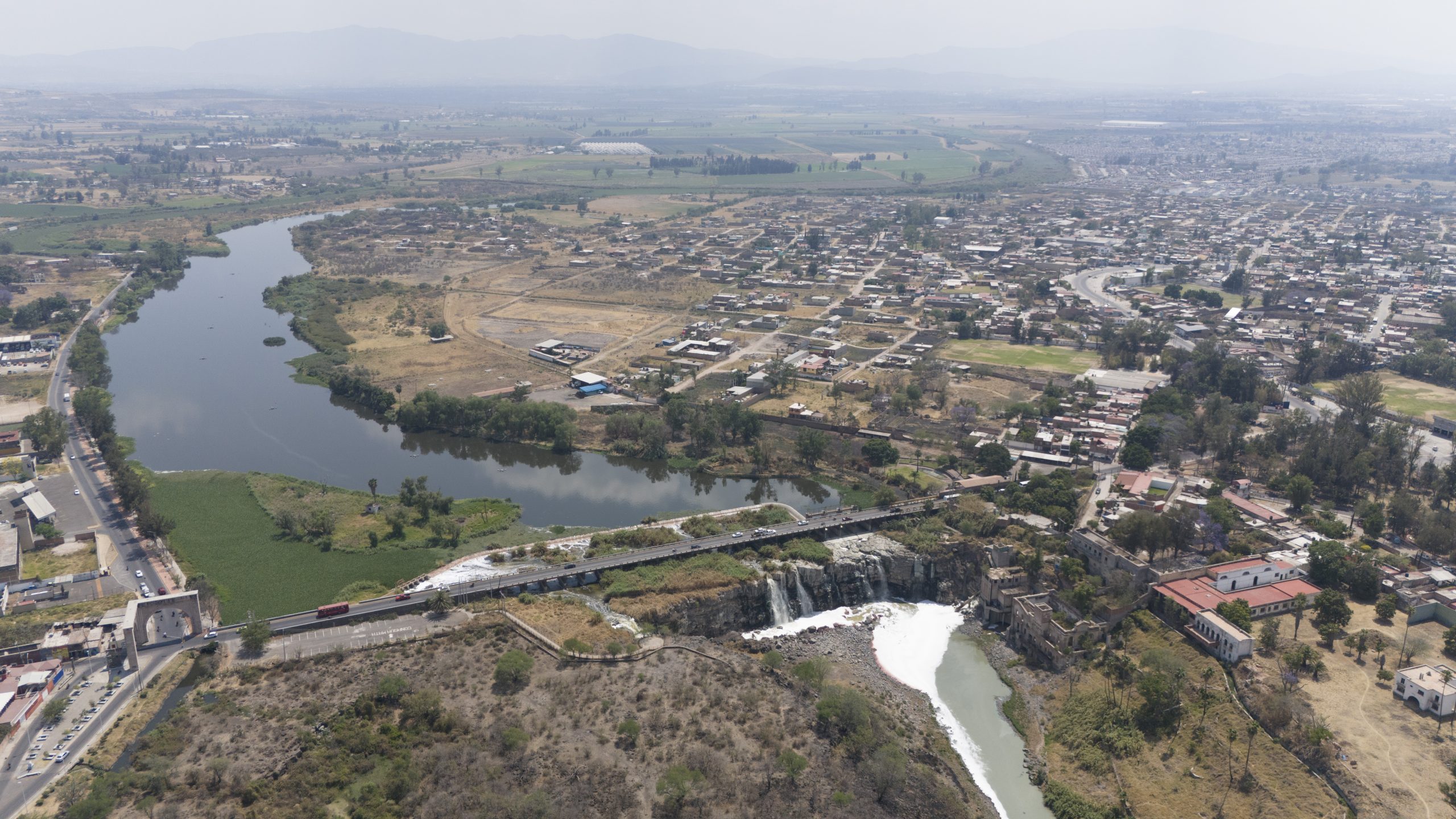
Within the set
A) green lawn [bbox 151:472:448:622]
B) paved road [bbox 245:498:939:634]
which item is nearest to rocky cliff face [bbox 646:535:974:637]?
paved road [bbox 245:498:939:634]

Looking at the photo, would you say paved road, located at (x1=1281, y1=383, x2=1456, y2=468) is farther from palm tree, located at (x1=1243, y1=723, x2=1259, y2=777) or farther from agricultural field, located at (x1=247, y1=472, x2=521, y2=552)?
agricultural field, located at (x1=247, y1=472, x2=521, y2=552)

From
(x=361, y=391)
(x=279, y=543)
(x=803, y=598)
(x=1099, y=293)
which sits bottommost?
(x=803, y=598)

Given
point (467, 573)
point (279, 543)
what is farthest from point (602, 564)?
point (279, 543)

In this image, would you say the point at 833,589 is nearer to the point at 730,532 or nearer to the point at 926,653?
the point at 926,653

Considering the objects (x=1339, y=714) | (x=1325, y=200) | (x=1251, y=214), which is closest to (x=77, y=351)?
(x=1339, y=714)

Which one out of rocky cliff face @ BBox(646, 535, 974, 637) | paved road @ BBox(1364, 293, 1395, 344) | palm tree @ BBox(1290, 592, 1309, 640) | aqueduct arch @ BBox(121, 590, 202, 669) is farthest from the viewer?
paved road @ BBox(1364, 293, 1395, 344)

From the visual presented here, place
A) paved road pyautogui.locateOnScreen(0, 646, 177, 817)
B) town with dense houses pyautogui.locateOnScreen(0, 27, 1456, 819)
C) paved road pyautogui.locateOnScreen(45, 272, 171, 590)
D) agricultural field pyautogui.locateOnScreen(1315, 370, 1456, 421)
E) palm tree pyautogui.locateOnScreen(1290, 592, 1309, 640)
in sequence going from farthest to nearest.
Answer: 1. agricultural field pyautogui.locateOnScreen(1315, 370, 1456, 421)
2. paved road pyautogui.locateOnScreen(45, 272, 171, 590)
3. palm tree pyautogui.locateOnScreen(1290, 592, 1309, 640)
4. town with dense houses pyautogui.locateOnScreen(0, 27, 1456, 819)
5. paved road pyautogui.locateOnScreen(0, 646, 177, 817)

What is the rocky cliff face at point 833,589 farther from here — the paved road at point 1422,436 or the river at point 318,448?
the paved road at point 1422,436
